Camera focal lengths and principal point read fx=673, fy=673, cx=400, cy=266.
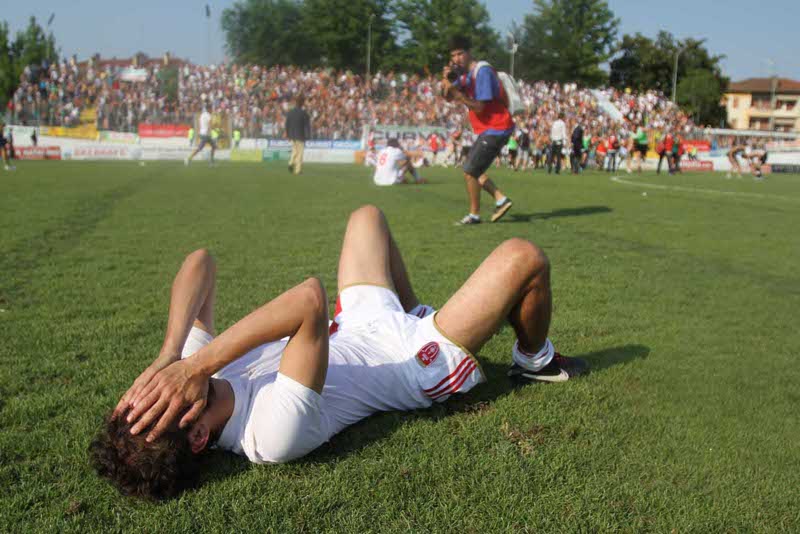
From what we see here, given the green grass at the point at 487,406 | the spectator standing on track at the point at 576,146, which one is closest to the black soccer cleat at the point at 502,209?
the green grass at the point at 487,406

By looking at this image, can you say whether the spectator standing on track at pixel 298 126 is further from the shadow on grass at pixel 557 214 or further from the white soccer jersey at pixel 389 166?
the shadow on grass at pixel 557 214

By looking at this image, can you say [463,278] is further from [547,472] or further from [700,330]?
[547,472]

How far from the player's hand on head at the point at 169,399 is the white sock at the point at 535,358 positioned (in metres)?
1.55

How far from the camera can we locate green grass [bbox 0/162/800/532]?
227 cm

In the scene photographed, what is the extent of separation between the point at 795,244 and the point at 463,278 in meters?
4.83

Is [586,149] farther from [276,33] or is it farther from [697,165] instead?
[276,33]

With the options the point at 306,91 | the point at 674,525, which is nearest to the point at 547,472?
the point at 674,525

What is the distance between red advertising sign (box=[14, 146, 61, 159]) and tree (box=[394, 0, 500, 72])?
4837 cm

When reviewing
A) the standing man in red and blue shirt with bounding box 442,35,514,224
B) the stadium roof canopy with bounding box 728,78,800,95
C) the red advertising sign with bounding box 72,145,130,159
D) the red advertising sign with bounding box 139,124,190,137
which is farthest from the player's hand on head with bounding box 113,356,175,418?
the stadium roof canopy with bounding box 728,78,800,95

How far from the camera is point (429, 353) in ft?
9.45

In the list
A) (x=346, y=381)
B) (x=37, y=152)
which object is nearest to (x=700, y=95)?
(x=37, y=152)

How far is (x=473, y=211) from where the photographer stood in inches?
366

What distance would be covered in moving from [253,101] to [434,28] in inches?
1754

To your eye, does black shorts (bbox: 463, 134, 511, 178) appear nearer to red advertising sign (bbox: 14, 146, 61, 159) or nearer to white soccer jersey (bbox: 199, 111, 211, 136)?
white soccer jersey (bbox: 199, 111, 211, 136)
